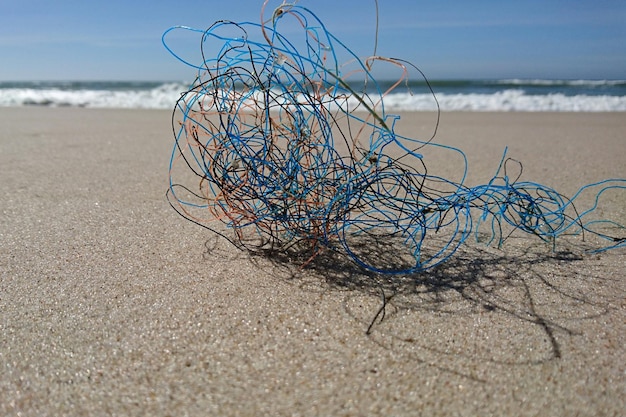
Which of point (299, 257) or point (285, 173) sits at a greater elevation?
point (285, 173)

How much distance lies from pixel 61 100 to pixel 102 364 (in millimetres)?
8532

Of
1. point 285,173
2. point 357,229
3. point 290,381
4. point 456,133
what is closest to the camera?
point 290,381

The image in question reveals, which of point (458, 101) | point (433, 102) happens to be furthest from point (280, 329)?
point (458, 101)

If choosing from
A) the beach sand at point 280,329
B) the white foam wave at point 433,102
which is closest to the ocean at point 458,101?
the white foam wave at point 433,102

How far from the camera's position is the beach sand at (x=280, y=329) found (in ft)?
2.83

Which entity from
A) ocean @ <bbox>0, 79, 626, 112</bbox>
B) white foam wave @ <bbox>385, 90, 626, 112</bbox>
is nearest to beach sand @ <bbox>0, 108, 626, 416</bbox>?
ocean @ <bbox>0, 79, 626, 112</bbox>

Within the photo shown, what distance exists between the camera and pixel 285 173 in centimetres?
127

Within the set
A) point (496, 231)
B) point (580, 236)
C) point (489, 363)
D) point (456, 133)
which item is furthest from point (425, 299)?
point (456, 133)

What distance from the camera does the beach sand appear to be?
2.83 feet

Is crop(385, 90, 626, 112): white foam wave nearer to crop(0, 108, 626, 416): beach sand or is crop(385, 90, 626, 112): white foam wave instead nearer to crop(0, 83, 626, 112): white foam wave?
crop(0, 83, 626, 112): white foam wave

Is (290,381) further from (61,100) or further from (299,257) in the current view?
(61,100)

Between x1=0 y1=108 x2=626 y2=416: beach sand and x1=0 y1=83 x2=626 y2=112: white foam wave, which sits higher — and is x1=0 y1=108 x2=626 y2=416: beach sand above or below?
below

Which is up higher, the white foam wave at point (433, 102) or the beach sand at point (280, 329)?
the white foam wave at point (433, 102)

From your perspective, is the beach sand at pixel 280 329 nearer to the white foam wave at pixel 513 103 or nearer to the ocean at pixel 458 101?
the ocean at pixel 458 101
